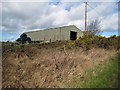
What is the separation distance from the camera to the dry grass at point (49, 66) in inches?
313

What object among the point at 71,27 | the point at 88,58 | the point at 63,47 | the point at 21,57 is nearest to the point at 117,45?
the point at 88,58

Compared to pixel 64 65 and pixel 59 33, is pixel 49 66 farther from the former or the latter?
pixel 59 33

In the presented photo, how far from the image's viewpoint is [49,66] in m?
8.98

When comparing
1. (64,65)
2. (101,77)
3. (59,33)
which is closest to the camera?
(101,77)

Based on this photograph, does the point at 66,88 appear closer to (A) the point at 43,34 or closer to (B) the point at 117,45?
(B) the point at 117,45

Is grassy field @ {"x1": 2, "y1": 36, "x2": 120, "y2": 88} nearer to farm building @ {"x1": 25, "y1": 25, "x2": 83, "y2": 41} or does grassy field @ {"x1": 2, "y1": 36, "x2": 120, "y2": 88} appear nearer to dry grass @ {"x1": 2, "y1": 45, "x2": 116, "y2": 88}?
dry grass @ {"x1": 2, "y1": 45, "x2": 116, "y2": 88}

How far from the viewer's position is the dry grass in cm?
794

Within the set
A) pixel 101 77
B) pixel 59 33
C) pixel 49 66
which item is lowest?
pixel 101 77

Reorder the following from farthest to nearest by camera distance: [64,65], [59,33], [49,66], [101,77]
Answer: [59,33]
[49,66]
[64,65]
[101,77]

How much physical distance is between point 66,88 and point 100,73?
1.33m

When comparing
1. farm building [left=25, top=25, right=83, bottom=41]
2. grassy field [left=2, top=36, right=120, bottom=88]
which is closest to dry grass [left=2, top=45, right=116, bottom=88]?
grassy field [left=2, top=36, right=120, bottom=88]

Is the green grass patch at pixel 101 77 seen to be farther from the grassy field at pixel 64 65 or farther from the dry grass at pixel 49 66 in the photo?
the dry grass at pixel 49 66

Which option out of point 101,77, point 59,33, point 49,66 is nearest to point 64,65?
point 49,66

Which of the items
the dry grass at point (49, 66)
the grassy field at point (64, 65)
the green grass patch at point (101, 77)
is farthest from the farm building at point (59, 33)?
the green grass patch at point (101, 77)
